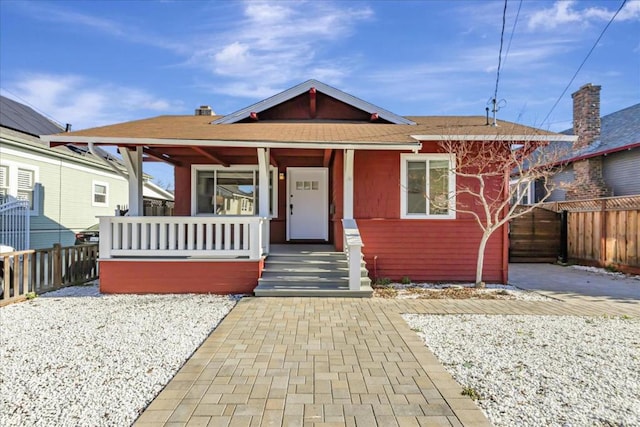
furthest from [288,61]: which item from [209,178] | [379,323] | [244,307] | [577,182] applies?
[577,182]

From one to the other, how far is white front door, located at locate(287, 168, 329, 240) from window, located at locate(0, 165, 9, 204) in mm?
8540

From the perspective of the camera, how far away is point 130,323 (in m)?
5.28

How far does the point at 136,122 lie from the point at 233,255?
17.1ft

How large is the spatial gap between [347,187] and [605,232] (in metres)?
8.34

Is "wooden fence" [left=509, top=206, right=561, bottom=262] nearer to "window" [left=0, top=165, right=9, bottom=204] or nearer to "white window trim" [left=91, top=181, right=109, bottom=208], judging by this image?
"white window trim" [left=91, top=181, right=109, bottom=208]

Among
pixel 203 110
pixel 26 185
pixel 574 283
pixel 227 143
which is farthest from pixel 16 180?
pixel 574 283

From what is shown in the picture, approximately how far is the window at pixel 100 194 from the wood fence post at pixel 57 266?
7.86 m

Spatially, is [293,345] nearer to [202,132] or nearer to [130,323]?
[130,323]

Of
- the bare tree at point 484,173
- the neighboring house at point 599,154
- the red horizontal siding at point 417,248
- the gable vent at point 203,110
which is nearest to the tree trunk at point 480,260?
the bare tree at point 484,173

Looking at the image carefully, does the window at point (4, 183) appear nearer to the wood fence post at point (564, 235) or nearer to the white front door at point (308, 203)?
the white front door at point (308, 203)

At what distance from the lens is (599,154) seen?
13430 mm

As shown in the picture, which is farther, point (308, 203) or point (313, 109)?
point (308, 203)

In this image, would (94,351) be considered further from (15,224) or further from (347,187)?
(15,224)

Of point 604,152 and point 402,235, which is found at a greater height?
point 604,152
